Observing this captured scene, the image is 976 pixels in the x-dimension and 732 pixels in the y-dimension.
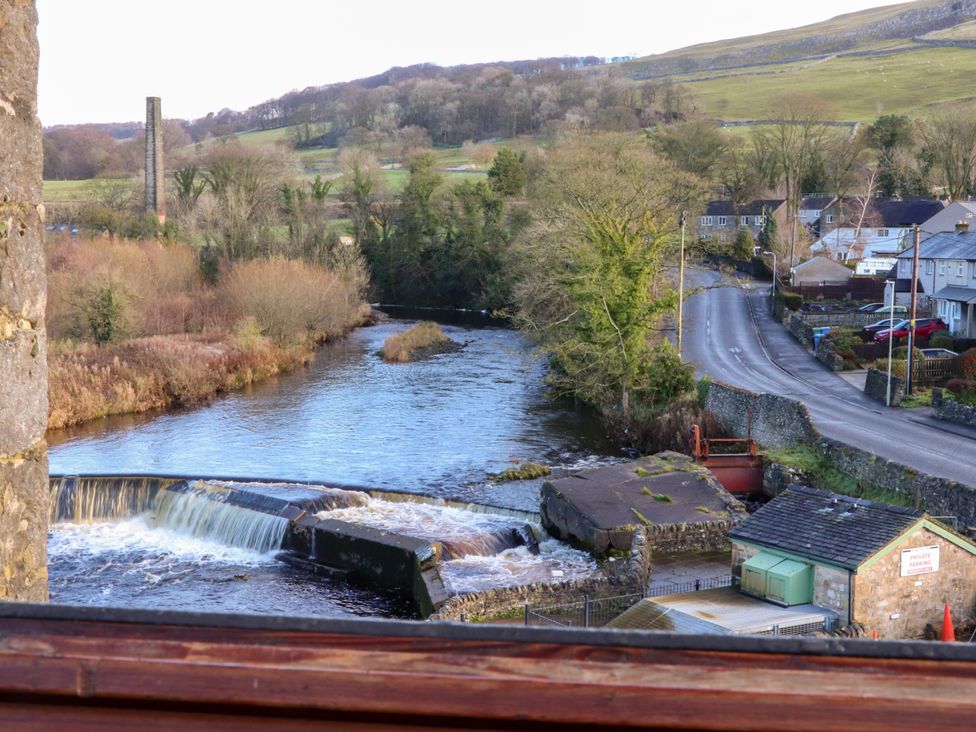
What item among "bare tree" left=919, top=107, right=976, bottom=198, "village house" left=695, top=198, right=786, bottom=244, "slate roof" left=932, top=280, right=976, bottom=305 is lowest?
"slate roof" left=932, top=280, right=976, bottom=305

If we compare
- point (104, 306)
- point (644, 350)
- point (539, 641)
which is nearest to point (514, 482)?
point (644, 350)

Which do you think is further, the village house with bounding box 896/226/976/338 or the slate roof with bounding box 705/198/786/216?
the slate roof with bounding box 705/198/786/216

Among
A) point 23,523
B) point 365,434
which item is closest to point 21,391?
point 23,523

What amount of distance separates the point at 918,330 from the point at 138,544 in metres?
30.6

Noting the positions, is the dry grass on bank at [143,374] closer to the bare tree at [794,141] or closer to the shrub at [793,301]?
the shrub at [793,301]

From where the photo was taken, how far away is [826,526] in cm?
1572

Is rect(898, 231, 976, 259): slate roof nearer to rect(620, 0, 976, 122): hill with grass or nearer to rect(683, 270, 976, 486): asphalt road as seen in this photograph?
rect(683, 270, 976, 486): asphalt road

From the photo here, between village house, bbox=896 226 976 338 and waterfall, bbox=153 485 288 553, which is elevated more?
village house, bbox=896 226 976 338

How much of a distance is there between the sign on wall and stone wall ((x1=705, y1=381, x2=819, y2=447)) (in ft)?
30.6

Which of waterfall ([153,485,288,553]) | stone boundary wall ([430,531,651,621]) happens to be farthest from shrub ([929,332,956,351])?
waterfall ([153,485,288,553])

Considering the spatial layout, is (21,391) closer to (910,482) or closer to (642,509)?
(642,509)

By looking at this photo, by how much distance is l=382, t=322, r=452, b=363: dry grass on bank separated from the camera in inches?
1607

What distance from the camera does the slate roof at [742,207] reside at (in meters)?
77.6

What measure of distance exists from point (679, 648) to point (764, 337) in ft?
141
